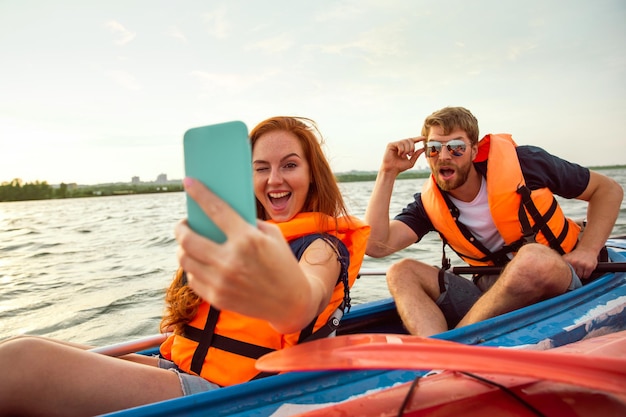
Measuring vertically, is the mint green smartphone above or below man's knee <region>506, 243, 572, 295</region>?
above

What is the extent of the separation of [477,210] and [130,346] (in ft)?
7.61

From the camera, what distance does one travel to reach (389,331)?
2.92 m

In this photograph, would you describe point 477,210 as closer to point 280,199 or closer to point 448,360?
point 280,199

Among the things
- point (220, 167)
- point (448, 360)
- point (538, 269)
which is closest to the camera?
point (220, 167)

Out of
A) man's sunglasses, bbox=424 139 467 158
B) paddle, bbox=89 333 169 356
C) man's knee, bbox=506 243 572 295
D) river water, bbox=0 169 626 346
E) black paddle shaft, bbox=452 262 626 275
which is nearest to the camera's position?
paddle, bbox=89 333 169 356

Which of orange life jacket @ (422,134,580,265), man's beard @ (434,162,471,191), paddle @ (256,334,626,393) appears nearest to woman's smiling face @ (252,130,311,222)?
paddle @ (256,334,626,393)

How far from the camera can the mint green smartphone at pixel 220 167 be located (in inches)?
27.9

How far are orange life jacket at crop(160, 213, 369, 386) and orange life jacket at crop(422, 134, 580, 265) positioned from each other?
4.82ft

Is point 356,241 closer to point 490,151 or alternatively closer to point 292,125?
point 292,125

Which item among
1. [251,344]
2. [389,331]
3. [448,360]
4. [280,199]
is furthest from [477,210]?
[448,360]

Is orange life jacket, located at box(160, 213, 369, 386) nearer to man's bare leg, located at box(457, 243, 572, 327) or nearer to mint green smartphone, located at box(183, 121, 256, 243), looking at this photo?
mint green smartphone, located at box(183, 121, 256, 243)

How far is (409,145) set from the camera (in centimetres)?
287

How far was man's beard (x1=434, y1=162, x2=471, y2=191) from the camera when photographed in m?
2.91

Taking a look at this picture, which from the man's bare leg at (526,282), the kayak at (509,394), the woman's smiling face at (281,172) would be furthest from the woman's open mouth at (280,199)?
the man's bare leg at (526,282)
